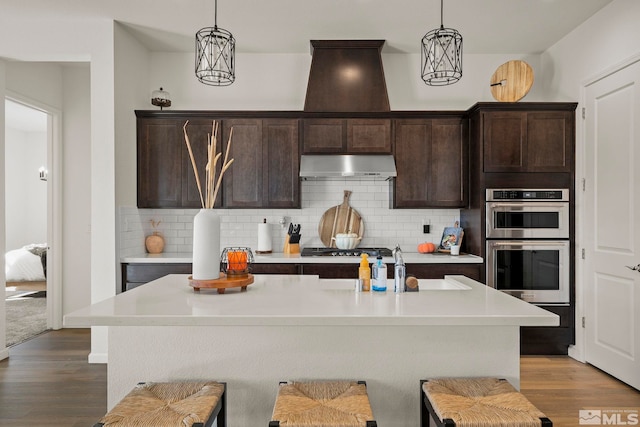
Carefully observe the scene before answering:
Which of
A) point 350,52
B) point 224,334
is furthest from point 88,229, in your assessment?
point 224,334

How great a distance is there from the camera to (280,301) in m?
2.08

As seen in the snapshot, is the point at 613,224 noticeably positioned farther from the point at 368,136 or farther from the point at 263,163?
the point at 263,163

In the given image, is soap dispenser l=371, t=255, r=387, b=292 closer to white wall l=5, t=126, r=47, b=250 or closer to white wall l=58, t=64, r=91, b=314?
white wall l=58, t=64, r=91, b=314

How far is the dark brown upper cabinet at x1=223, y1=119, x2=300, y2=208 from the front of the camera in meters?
4.52

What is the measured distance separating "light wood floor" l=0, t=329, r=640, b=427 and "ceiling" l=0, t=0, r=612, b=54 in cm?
295

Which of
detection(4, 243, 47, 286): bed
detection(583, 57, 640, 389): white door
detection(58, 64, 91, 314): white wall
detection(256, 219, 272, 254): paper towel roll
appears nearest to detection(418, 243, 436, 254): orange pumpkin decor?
detection(583, 57, 640, 389): white door

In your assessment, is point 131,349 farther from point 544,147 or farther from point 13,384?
point 544,147

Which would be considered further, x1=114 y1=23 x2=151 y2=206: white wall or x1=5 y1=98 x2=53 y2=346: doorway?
x1=5 y1=98 x2=53 y2=346: doorway

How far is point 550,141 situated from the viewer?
4.21 m

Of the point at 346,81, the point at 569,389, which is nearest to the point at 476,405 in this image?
the point at 569,389

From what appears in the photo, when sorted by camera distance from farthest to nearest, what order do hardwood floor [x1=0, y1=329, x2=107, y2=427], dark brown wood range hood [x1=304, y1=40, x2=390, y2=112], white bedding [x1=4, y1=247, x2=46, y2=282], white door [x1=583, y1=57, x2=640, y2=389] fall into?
white bedding [x1=4, y1=247, x2=46, y2=282] → dark brown wood range hood [x1=304, y1=40, x2=390, y2=112] → white door [x1=583, y1=57, x2=640, y2=389] → hardwood floor [x1=0, y1=329, x2=107, y2=427]

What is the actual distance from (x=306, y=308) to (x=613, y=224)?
9.70 feet

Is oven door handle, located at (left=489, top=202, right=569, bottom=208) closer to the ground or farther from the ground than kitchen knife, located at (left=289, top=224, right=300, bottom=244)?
farther from the ground

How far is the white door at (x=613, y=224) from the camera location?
3.42 meters
